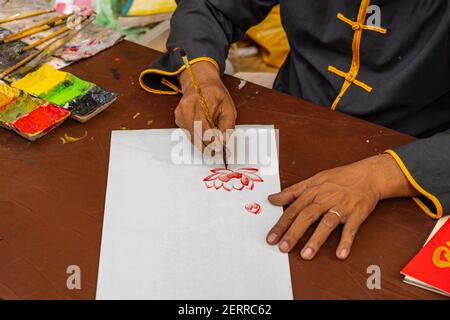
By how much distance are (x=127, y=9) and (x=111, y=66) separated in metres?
0.72

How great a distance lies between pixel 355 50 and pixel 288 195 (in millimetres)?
449

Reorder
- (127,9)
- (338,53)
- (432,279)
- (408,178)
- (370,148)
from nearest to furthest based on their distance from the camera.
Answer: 1. (432,279)
2. (408,178)
3. (370,148)
4. (338,53)
5. (127,9)

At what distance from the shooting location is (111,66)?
1.38 meters

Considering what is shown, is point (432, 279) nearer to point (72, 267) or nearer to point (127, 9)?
point (72, 267)

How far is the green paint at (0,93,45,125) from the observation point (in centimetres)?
119

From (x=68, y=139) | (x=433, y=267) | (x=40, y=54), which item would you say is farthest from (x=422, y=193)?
(x=40, y=54)

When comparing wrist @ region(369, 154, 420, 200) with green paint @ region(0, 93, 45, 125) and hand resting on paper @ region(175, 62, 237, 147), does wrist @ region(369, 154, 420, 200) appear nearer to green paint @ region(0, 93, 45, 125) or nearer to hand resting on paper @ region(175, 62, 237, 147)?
hand resting on paper @ region(175, 62, 237, 147)

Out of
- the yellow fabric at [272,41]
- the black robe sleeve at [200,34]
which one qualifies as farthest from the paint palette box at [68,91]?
the yellow fabric at [272,41]

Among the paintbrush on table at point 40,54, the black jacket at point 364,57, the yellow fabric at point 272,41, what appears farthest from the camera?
the yellow fabric at point 272,41

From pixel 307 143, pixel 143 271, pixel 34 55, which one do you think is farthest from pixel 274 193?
pixel 34 55

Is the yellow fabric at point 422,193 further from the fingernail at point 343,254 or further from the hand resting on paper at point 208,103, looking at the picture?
the hand resting on paper at point 208,103

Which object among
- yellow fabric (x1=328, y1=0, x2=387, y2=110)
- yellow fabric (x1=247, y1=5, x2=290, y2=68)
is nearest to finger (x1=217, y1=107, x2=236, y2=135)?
yellow fabric (x1=328, y1=0, x2=387, y2=110)

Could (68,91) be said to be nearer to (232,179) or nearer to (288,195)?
(232,179)

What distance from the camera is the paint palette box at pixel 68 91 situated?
4.01 ft
